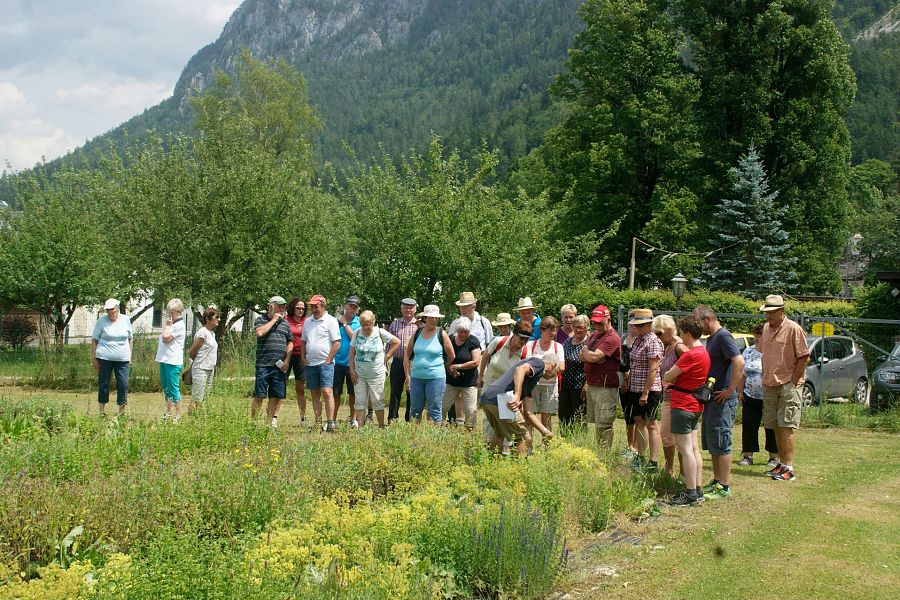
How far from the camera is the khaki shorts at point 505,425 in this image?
24.0ft

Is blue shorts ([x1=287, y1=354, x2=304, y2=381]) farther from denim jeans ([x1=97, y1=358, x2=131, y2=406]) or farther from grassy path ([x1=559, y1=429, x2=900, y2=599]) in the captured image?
grassy path ([x1=559, y1=429, x2=900, y2=599])

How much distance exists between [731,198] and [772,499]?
988 inches

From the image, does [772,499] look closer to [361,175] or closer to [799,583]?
[799,583]

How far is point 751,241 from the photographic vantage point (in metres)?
28.4

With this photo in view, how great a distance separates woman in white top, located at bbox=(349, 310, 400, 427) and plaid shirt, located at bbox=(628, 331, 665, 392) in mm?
3142

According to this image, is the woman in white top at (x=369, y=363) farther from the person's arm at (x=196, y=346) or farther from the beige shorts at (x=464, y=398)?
the person's arm at (x=196, y=346)

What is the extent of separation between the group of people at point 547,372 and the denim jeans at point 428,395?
0.02 m

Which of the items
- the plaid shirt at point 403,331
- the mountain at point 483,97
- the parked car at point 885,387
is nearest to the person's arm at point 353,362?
the plaid shirt at point 403,331

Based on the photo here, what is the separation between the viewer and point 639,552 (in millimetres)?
5703

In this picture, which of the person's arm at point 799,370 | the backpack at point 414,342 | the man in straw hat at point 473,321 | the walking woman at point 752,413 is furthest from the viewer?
the man in straw hat at point 473,321

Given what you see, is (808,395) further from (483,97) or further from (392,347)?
(483,97)

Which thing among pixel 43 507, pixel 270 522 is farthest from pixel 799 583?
pixel 43 507

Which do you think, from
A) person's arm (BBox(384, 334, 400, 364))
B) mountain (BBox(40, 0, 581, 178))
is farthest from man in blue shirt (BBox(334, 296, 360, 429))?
mountain (BBox(40, 0, 581, 178))

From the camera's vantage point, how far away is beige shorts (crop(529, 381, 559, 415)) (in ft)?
28.5
